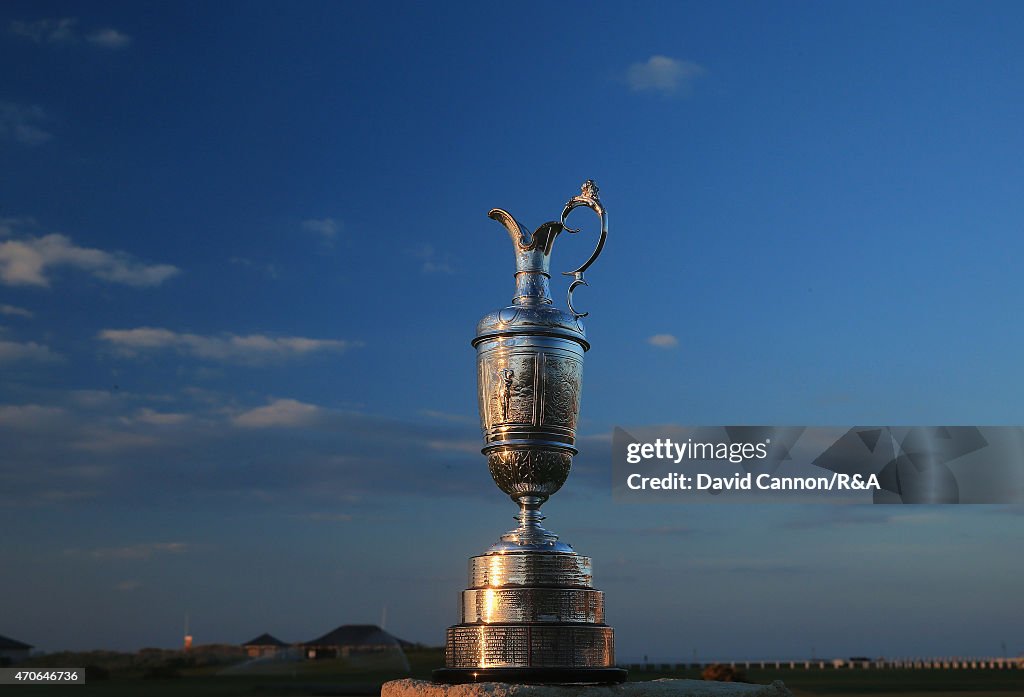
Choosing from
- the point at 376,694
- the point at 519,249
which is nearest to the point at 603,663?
the point at 519,249

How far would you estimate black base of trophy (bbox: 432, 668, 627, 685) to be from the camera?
27.5 feet

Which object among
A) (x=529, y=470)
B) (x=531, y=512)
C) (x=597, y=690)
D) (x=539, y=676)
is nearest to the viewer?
(x=597, y=690)

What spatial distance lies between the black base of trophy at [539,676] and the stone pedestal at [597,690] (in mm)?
87

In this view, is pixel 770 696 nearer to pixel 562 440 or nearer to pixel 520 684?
pixel 520 684

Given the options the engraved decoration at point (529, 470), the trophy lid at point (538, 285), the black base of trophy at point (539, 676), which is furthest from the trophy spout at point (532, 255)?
the black base of trophy at point (539, 676)

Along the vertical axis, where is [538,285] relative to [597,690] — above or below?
above

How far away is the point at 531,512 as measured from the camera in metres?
9.17

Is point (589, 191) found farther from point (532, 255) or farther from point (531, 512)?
point (531, 512)

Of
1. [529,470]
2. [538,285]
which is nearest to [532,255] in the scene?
[538,285]

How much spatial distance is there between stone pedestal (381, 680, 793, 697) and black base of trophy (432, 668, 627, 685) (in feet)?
0.28

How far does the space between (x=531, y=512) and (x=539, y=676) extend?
4.76 feet

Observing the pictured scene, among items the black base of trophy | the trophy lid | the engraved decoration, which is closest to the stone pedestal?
the black base of trophy

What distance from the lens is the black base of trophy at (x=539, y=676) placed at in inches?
330

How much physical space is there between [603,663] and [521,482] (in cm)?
168
